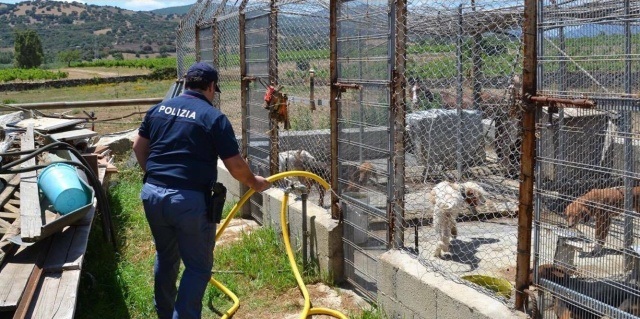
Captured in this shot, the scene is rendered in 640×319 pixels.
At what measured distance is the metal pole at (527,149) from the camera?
3.64 metres

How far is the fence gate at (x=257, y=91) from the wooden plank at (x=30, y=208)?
8.12 ft

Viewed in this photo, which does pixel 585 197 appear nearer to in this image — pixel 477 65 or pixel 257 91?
pixel 477 65

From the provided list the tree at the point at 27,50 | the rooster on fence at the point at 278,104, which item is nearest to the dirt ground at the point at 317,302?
the rooster on fence at the point at 278,104

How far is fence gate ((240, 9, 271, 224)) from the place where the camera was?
7.63 metres

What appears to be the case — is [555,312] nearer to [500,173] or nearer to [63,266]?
[500,173]

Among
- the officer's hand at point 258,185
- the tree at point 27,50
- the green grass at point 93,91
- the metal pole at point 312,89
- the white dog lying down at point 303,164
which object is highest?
the tree at point 27,50

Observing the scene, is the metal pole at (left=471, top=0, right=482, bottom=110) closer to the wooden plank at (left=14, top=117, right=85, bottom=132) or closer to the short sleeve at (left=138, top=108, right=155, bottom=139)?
the short sleeve at (left=138, top=108, right=155, bottom=139)

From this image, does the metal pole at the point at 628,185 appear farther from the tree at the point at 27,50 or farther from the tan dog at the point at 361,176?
the tree at the point at 27,50

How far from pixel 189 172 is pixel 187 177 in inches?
1.4

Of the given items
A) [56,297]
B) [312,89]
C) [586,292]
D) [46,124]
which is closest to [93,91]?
[46,124]

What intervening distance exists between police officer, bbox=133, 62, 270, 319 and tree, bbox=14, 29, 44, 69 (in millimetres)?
95849

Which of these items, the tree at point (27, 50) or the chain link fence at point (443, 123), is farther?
the tree at point (27, 50)

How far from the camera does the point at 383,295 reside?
202 inches

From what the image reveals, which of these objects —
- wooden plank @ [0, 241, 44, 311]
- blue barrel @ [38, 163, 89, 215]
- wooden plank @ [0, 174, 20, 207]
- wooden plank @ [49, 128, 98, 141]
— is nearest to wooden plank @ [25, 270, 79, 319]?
wooden plank @ [0, 241, 44, 311]
